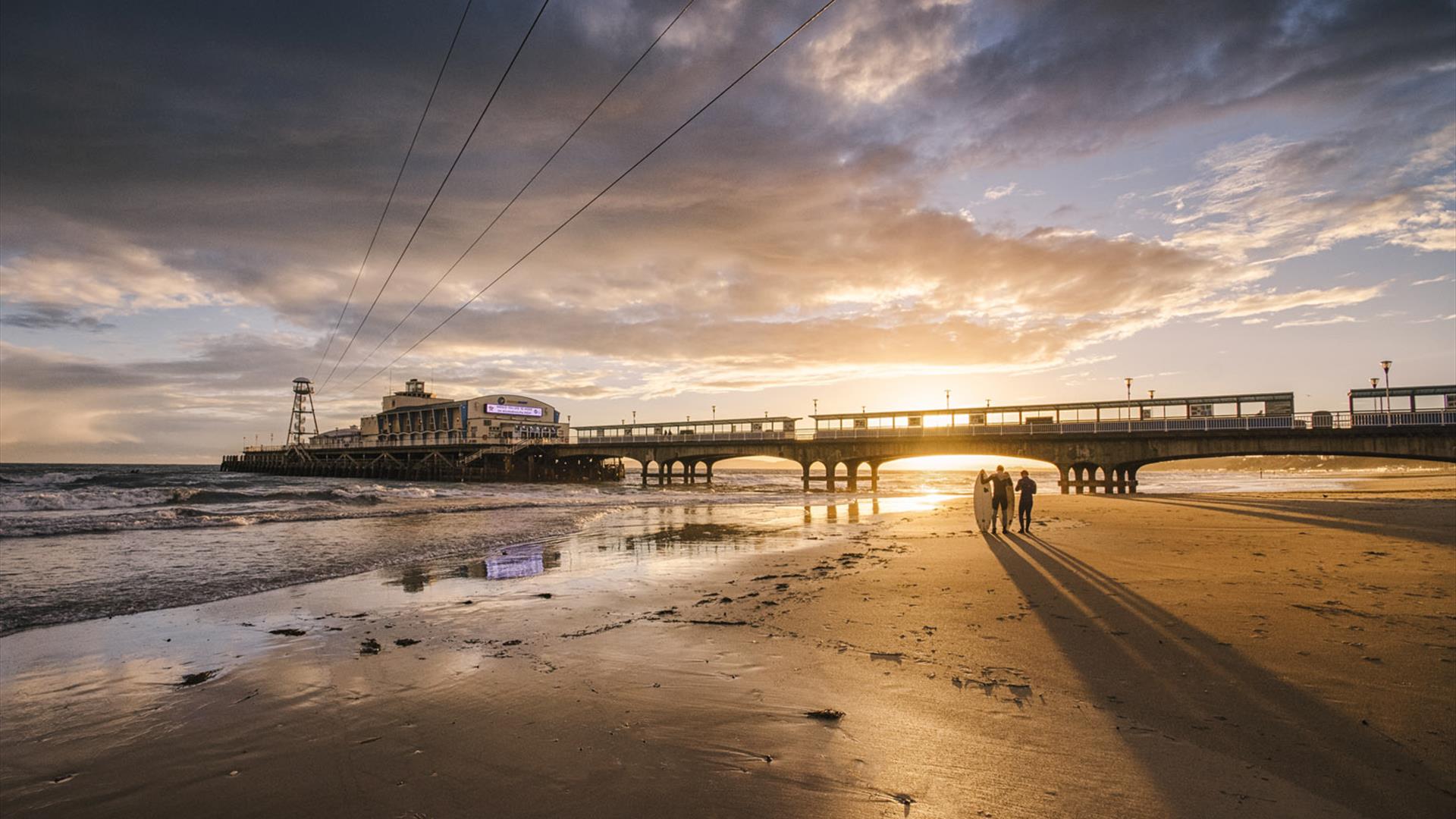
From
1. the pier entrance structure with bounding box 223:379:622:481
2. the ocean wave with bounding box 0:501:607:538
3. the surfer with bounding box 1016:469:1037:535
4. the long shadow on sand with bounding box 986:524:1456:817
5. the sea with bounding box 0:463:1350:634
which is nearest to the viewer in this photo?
the long shadow on sand with bounding box 986:524:1456:817

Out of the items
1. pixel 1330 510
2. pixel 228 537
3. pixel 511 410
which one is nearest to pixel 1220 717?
pixel 228 537

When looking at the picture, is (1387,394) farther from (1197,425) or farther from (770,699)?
(770,699)

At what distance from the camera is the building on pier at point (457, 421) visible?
86.6 meters

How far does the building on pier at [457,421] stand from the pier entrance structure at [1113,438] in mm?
38695

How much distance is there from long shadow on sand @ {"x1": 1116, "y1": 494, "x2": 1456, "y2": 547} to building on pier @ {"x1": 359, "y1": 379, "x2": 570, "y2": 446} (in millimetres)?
66159

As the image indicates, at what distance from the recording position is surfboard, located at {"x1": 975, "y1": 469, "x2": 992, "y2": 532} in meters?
18.1

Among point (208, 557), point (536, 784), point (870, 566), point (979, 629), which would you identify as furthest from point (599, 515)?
point (536, 784)

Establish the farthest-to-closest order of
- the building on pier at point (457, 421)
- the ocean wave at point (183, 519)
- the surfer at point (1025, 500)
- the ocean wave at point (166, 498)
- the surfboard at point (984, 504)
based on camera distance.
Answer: the building on pier at point (457, 421), the ocean wave at point (166, 498), the ocean wave at point (183, 519), the surfboard at point (984, 504), the surfer at point (1025, 500)

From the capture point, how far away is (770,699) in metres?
5.46

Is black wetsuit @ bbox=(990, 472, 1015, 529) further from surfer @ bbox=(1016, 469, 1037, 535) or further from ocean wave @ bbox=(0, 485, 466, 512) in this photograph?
ocean wave @ bbox=(0, 485, 466, 512)

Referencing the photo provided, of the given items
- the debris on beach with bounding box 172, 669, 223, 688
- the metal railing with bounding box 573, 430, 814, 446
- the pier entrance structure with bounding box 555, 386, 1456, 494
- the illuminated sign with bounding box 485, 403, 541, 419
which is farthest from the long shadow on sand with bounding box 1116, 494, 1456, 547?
the illuminated sign with bounding box 485, 403, 541, 419

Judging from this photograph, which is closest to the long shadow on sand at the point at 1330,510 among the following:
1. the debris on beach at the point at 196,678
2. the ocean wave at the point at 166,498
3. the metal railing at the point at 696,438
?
the debris on beach at the point at 196,678

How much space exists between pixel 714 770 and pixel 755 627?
4.05 metres

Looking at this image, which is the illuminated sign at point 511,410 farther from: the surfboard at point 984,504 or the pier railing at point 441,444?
the surfboard at point 984,504
